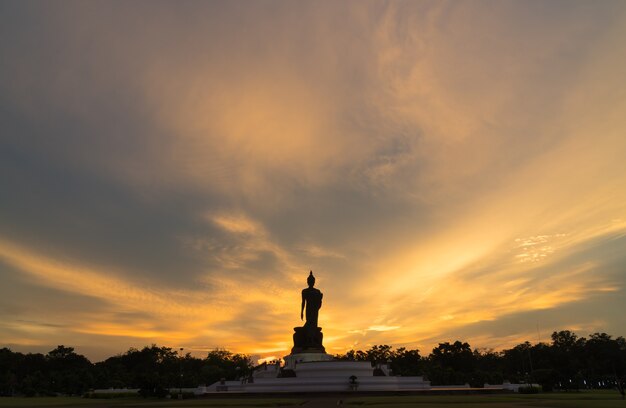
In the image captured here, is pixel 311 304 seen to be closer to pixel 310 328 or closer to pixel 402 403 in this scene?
pixel 310 328

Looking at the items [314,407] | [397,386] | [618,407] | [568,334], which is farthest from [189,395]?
[568,334]

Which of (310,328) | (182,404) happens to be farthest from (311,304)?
(182,404)

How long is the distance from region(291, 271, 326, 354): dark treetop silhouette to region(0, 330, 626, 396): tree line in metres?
11.3

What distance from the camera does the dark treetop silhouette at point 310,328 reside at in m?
56.5

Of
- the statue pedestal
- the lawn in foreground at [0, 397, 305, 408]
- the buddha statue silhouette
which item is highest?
the buddha statue silhouette

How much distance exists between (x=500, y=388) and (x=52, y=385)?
191 ft

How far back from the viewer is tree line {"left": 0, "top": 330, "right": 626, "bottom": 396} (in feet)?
216

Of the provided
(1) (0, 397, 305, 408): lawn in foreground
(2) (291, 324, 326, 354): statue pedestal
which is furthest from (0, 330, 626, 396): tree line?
(1) (0, 397, 305, 408): lawn in foreground

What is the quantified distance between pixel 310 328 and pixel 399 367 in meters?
34.6

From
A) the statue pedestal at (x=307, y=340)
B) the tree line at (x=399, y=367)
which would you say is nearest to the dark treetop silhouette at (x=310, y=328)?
the statue pedestal at (x=307, y=340)

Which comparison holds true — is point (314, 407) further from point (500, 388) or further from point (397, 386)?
point (500, 388)

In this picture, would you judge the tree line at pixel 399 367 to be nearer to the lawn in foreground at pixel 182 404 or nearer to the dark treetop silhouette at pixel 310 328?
the dark treetop silhouette at pixel 310 328

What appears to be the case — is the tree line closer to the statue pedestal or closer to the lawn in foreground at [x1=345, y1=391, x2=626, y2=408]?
the statue pedestal

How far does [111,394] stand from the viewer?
4809 cm
